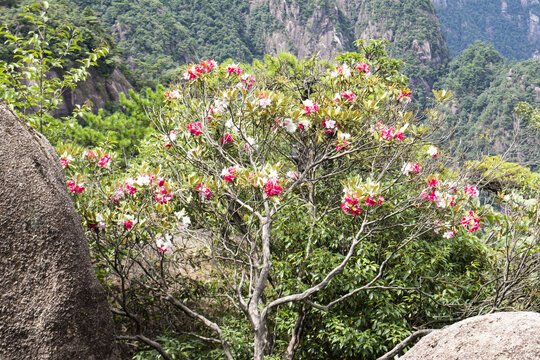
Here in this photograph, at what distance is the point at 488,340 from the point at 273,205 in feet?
6.04

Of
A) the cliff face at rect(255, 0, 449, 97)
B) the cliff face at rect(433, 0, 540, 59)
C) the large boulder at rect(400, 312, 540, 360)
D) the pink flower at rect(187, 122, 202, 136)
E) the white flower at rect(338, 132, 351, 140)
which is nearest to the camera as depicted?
the large boulder at rect(400, 312, 540, 360)

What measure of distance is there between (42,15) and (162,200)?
2433 mm

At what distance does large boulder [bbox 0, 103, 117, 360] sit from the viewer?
199 cm

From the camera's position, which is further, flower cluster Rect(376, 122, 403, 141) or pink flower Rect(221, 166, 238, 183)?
flower cluster Rect(376, 122, 403, 141)

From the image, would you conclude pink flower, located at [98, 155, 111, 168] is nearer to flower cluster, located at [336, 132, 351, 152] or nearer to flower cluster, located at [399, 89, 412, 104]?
flower cluster, located at [336, 132, 351, 152]

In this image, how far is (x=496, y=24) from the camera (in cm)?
15675

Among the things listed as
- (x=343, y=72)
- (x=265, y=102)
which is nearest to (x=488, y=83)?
(x=343, y=72)

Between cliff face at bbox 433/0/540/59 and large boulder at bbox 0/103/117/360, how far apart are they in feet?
537

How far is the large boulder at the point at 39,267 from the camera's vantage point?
199 cm

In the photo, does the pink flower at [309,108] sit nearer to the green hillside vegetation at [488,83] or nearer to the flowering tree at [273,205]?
the flowering tree at [273,205]

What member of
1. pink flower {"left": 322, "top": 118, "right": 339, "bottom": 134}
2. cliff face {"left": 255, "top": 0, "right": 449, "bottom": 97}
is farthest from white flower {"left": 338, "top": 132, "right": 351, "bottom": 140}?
cliff face {"left": 255, "top": 0, "right": 449, "bottom": 97}

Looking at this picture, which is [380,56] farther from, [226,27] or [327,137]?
[226,27]

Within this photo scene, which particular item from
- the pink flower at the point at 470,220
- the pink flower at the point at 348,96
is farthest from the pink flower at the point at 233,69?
the pink flower at the point at 470,220

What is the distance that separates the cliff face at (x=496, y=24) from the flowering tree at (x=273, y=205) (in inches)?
6353
